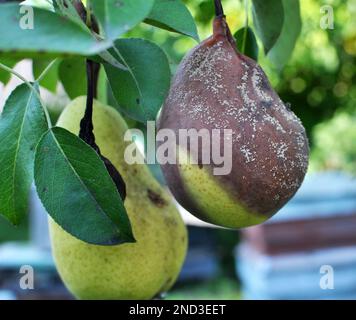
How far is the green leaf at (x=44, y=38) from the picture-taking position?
1.10 feet

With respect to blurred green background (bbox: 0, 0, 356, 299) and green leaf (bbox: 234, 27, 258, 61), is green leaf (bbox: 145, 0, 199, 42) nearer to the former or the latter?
green leaf (bbox: 234, 27, 258, 61)

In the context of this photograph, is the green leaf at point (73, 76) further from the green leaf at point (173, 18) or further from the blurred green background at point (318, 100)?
the blurred green background at point (318, 100)

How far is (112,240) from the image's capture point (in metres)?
0.51

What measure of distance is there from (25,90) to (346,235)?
2.25 m

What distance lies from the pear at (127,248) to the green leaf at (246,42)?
16 cm

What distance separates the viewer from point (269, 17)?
0.69m

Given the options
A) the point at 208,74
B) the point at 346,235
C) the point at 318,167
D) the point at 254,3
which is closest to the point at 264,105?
the point at 208,74

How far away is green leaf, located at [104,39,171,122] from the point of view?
0.54m

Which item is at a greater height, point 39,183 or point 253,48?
point 253,48

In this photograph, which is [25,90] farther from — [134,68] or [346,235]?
[346,235]

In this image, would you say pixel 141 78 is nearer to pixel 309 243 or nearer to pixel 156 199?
pixel 156 199

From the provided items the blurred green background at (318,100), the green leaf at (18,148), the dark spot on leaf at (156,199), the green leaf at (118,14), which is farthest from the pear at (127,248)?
the blurred green background at (318,100)

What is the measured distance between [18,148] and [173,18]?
0.54 ft
